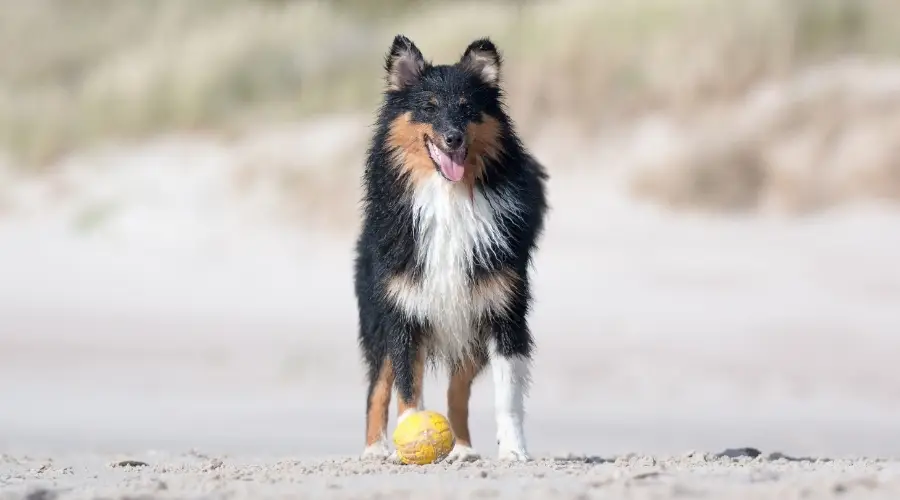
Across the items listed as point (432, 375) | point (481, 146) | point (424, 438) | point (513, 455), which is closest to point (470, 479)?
point (424, 438)

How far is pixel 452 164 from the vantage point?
7.16 metres

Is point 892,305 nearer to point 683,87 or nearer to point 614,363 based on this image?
point 614,363

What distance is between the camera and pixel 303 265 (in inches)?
669

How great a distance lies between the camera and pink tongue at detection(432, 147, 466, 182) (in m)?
7.13

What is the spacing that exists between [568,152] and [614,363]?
4698 mm

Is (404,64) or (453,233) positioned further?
(404,64)

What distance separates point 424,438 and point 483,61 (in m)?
1.96

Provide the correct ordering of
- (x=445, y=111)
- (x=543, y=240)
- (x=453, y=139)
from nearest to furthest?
1. (x=453, y=139)
2. (x=445, y=111)
3. (x=543, y=240)

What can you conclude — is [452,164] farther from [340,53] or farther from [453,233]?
[340,53]

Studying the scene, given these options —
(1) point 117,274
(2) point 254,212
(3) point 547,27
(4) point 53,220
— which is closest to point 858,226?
(3) point 547,27

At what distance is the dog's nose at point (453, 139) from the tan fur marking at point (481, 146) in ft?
0.51

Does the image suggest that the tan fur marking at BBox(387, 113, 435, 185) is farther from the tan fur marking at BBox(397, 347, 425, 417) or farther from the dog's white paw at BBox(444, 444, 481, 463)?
the dog's white paw at BBox(444, 444, 481, 463)

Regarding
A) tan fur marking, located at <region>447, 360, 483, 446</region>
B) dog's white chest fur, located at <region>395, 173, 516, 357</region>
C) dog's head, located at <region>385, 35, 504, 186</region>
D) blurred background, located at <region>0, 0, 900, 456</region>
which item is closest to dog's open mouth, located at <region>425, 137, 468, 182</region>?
dog's head, located at <region>385, 35, 504, 186</region>

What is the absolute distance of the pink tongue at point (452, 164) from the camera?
7.13 meters
